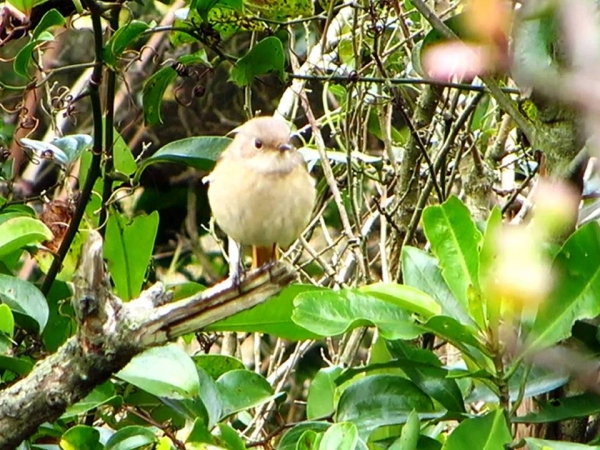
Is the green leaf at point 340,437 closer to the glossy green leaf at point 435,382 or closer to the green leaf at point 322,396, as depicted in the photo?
the glossy green leaf at point 435,382

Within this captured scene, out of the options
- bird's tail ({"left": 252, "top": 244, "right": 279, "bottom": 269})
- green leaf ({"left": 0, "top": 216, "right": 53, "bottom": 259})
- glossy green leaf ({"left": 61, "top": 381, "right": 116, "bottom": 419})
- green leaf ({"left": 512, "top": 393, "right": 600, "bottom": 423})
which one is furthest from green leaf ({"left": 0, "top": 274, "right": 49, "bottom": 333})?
green leaf ({"left": 512, "top": 393, "right": 600, "bottom": 423})

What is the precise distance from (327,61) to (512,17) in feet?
5.41

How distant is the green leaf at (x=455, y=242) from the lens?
1556 mm

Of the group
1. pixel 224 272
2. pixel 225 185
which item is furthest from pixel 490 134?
pixel 224 272

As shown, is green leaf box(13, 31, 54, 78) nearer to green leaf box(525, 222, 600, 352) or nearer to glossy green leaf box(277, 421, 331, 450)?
glossy green leaf box(277, 421, 331, 450)

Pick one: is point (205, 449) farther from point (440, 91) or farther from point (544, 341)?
point (440, 91)

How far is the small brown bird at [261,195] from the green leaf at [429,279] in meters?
0.74

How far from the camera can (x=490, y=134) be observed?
115 inches

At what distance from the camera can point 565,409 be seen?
1.55 m

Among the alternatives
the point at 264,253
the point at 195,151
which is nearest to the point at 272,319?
the point at 195,151

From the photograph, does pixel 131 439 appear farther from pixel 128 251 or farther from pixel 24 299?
pixel 128 251

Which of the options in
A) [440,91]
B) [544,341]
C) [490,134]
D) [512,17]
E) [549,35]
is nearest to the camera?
[512,17]

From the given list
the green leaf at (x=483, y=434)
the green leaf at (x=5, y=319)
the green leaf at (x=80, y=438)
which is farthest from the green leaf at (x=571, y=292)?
the green leaf at (x=5, y=319)

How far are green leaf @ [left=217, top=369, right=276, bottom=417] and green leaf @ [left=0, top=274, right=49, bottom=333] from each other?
1.21ft
